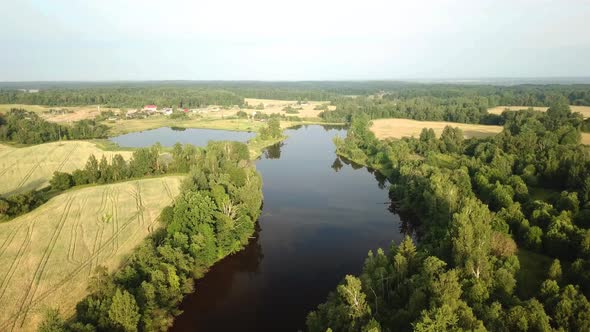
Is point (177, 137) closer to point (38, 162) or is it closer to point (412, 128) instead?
point (38, 162)

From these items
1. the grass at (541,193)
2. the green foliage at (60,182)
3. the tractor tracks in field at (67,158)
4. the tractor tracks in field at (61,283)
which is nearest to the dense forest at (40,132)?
the tractor tracks in field at (67,158)

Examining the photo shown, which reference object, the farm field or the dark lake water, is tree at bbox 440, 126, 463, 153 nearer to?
the dark lake water

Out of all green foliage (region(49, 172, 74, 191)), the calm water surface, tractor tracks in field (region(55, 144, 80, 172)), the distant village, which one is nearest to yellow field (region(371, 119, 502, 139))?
the calm water surface

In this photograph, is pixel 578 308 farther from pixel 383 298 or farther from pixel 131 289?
pixel 131 289

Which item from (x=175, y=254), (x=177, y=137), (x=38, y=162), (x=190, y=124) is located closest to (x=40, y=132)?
(x=38, y=162)

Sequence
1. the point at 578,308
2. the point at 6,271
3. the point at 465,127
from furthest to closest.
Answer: the point at 465,127 < the point at 6,271 < the point at 578,308

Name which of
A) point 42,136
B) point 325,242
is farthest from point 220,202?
point 42,136
